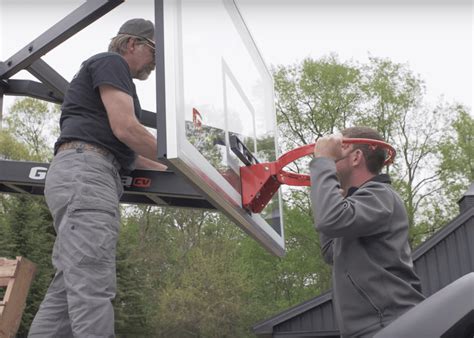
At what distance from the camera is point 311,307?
1093cm

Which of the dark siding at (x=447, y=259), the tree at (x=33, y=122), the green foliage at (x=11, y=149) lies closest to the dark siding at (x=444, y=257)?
A: the dark siding at (x=447, y=259)

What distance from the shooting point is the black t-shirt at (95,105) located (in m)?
2.81

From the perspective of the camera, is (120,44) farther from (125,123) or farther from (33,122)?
(33,122)

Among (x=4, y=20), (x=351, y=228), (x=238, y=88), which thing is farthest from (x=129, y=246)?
(x=351, y=228)

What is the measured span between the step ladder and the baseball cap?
128 centimetres

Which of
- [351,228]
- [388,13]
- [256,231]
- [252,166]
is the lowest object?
[351,228]

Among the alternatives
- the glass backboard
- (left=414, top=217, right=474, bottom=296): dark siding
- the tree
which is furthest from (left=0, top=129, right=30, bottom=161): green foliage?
the glass backboard

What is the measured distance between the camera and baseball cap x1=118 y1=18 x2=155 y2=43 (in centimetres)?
318

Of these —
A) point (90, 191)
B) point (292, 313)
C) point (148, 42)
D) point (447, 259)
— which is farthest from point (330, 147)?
point (292, 313)

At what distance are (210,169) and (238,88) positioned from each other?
3.22ft

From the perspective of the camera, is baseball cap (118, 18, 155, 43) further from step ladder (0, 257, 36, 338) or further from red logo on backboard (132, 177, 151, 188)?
step ladder (0, 257, 36, 338)

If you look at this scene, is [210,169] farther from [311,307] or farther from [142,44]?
[311,307]

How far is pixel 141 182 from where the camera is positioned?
3734 mm

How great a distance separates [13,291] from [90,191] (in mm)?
611
